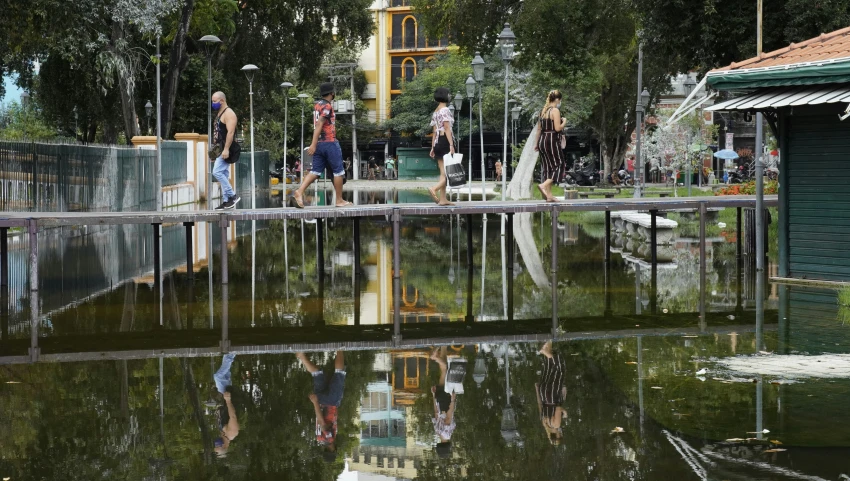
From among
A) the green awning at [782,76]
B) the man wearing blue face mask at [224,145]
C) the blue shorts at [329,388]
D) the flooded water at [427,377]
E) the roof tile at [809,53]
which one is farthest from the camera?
the man wearing blue face mask at [224,145]

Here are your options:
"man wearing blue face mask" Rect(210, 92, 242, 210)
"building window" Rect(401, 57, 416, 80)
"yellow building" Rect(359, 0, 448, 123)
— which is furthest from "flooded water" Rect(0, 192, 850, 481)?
"building window" Rect(401, 57, 416, 80)

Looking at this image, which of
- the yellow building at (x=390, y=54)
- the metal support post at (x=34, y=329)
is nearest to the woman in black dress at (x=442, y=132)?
the metal support post at (x=34, y=329)

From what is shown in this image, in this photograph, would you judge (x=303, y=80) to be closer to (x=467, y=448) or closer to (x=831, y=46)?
(x=831, y=46)

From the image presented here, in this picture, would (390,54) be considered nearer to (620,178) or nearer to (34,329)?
(620,178)

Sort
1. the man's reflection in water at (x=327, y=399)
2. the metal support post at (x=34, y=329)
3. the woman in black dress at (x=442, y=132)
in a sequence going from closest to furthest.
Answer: the man's reflection in water at (x=327, y=399), the metal support post at (x=34, y=329), the woman in black dress at (x=442, y=132)

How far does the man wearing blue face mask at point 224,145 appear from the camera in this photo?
17.3 metres

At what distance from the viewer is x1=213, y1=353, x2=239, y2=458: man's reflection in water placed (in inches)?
308

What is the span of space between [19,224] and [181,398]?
282 inches

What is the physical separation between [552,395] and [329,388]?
175 centimetres

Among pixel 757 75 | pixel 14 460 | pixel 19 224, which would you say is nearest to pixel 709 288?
pixel 757 75

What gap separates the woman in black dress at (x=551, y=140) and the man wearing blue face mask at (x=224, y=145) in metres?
4.47

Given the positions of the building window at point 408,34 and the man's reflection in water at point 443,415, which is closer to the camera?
the man's reflection in water at point 443,415

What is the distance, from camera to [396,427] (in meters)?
8.34

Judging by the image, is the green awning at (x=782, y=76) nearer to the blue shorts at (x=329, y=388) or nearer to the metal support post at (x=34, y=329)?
the blue shorts at (x=329, y=388)
